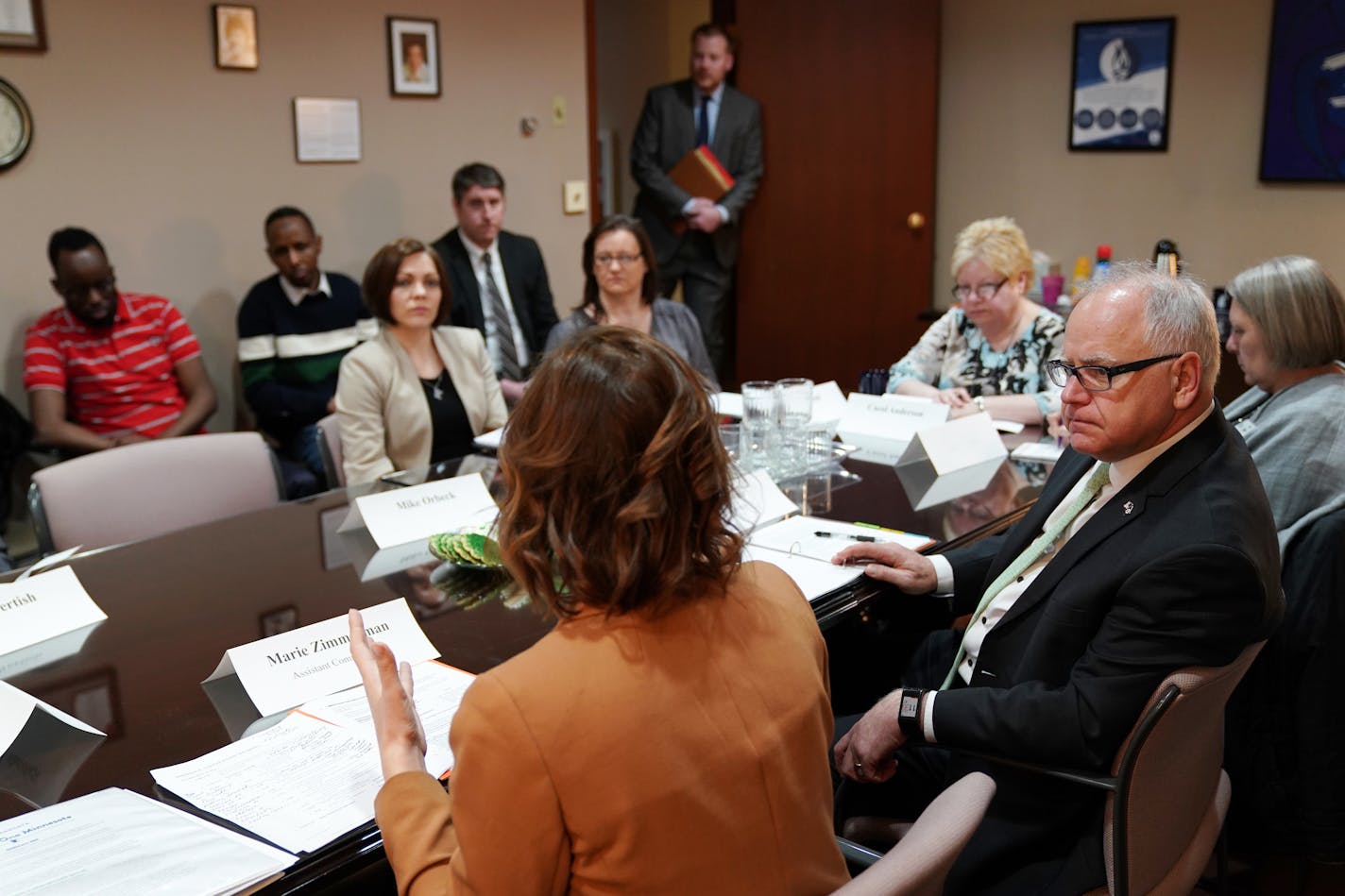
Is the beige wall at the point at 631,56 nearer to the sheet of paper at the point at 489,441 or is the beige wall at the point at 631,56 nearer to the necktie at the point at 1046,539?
the sheet of paper at the point at 489,441

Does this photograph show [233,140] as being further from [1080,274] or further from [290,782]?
[290,782]

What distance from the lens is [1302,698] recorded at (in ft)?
6.50

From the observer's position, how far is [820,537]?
2.15 m

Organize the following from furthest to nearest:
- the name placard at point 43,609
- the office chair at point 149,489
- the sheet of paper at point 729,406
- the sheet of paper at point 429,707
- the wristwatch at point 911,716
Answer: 1. the sheet of paper at point 729,406
2. the office chair at point 149,489
3. the name placard at point 43,609
4. the wristwatch at point 911,716
5. the sheet of paper at point 429,707

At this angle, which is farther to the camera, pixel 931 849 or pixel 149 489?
pixel 149 489

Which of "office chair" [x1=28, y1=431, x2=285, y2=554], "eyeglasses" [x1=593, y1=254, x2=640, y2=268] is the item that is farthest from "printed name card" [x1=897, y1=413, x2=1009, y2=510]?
"office chair" [x1=28, y1=431, x2=285, y2=554]

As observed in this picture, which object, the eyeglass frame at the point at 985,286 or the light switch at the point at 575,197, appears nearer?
the eyeglass frame at the point at 985,286

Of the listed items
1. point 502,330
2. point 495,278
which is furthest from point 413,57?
point 502,330

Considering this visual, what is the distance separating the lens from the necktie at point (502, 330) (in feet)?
15.5

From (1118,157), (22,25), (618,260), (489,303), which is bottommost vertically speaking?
(489,303)

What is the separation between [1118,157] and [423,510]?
4203 millimetres

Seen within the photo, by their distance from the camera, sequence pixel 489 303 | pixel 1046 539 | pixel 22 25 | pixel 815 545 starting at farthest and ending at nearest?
pixel 489 303, pixel 22 25, pixel 815 545, pixel 1046 539

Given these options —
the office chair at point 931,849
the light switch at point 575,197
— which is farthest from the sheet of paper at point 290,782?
the light switch at point 575,197

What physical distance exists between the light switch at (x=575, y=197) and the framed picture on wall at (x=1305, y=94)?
293 cm
